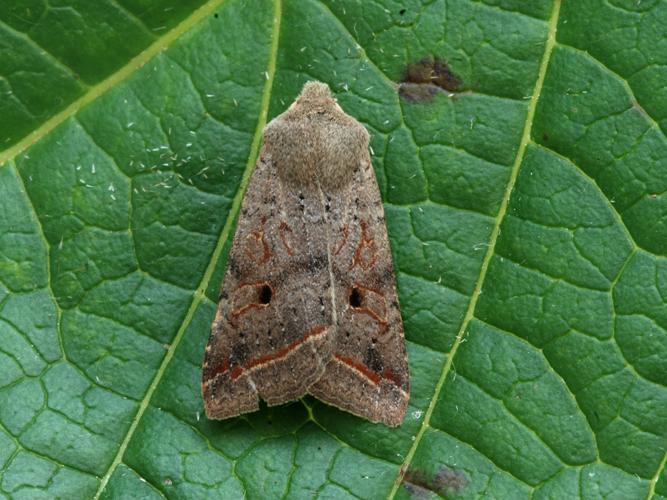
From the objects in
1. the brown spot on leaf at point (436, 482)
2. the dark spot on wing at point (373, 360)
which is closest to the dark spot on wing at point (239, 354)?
the dark spot on wing at point (373, 360)

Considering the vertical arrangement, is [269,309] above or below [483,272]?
below

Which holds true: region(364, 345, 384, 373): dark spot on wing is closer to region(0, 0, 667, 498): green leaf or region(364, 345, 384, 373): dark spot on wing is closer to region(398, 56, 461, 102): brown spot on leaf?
region(0, 0, 667, 498): green leaf

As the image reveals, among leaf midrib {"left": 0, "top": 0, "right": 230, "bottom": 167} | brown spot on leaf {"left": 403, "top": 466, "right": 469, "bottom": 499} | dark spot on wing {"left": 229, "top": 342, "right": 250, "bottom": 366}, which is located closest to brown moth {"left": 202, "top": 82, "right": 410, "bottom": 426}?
dark spot on wing {"left": 229, "top": 342, "right": 250, "bottom": 366}

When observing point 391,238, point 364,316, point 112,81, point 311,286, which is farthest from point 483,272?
point 112,81

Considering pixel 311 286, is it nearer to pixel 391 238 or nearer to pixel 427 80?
pixel 391 238

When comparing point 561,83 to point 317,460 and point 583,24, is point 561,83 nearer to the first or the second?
point 583,24

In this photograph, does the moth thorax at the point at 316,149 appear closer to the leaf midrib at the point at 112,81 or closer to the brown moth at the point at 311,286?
the brown moth at the point at 311,286

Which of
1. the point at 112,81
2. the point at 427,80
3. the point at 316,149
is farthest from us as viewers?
the point at 316,149
